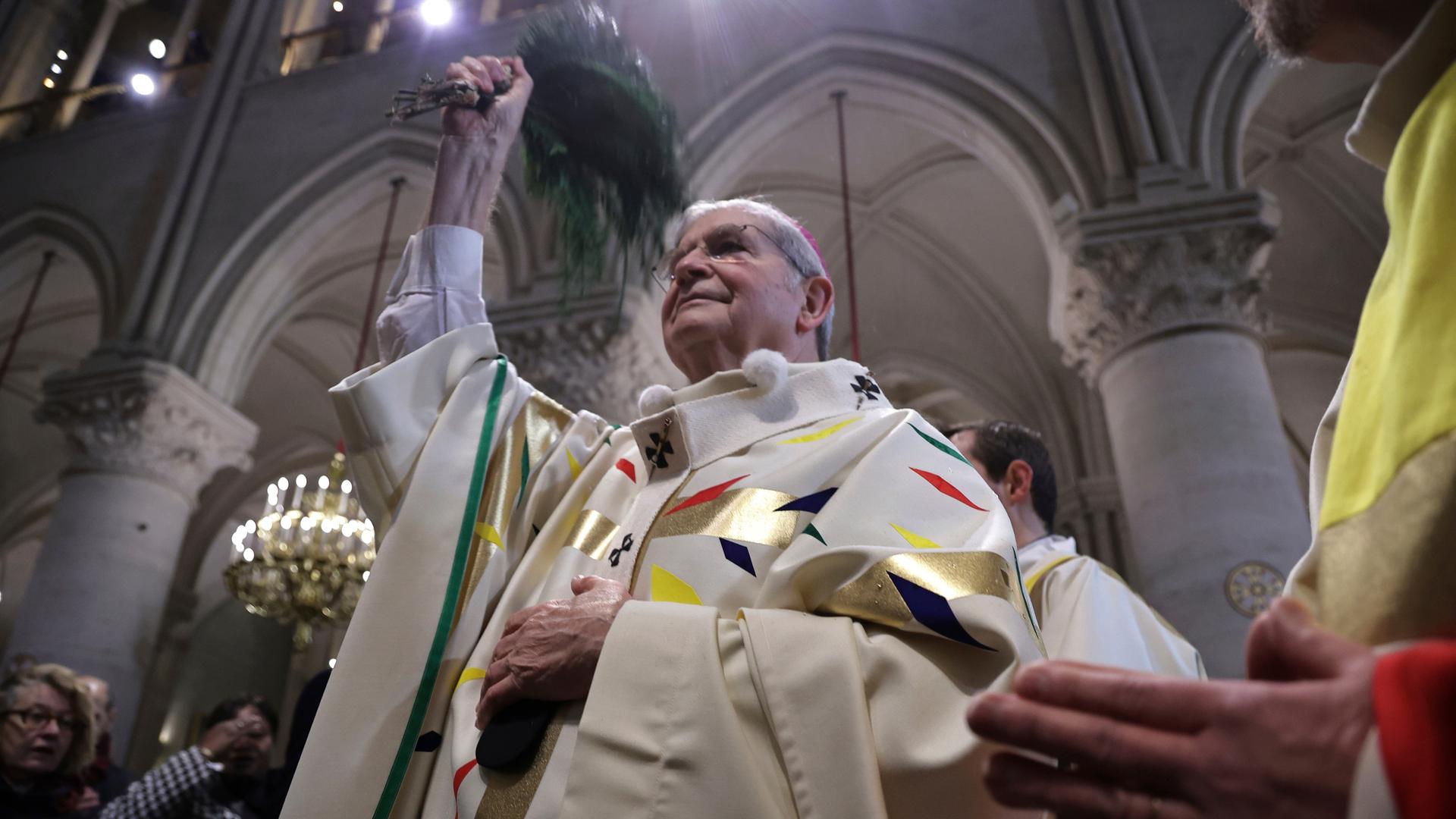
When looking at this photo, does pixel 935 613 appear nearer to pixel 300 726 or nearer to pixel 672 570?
pixel 672 570

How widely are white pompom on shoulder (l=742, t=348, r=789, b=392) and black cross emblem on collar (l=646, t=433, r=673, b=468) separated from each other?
0.16 metres

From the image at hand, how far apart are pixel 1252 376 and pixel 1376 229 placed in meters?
4.98

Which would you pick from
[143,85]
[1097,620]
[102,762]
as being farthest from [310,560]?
[143,85]

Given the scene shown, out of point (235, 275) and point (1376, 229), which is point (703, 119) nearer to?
point (235, 275)

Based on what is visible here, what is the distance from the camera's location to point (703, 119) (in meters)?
6.82

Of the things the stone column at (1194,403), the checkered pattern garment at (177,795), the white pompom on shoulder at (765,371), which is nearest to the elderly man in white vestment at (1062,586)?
the white pompom on shoulder at (765,371)

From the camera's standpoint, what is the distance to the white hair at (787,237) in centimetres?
189

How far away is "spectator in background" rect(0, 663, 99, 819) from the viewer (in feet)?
9.02

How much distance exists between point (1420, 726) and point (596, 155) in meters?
1.81

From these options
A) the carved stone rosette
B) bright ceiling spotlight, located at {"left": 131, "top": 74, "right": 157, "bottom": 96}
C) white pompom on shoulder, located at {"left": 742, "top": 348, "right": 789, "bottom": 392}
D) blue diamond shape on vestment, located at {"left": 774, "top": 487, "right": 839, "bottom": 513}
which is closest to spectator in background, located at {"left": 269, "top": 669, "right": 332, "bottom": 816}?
white pompom on shoulder, located at {"left": 742, "top": 348, "right": 789, "bottom": 392}

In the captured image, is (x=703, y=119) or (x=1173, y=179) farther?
(x=703, y=119)

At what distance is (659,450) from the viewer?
1.58m

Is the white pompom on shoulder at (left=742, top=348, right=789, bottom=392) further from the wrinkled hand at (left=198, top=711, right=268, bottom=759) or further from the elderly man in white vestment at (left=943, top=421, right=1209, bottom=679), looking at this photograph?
the wrinkled hand at (left=198, top=711, right=268, bottom=759)

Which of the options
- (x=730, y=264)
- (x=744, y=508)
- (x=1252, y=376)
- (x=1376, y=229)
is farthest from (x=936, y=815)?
(x=1376, y=229)
